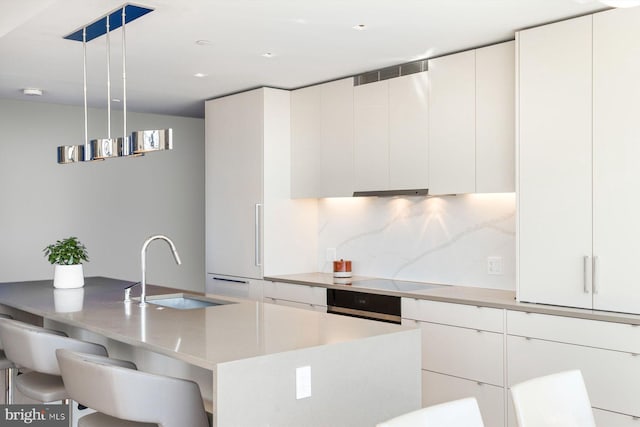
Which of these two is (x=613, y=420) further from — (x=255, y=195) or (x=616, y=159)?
(x=255, y=195)

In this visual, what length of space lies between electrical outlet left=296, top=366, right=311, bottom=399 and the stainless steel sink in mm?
1501

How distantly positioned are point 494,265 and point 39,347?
288 cm

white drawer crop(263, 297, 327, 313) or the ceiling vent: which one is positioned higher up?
the ceiling vent

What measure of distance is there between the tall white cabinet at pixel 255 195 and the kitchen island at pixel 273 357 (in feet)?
6.63

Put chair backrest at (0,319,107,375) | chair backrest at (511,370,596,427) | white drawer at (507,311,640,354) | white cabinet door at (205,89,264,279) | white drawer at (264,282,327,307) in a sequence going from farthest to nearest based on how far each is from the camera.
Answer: white cabinet door at (205,89,264,279) < white drawer at (264,282,327,307) < white drawer at (507,311,640,354) < chair backrest at (0,319,107,375) < chair backrest at (511,370,596,427)

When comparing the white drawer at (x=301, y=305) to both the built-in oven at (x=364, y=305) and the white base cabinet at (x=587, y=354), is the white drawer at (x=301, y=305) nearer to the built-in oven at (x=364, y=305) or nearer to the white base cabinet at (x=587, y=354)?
the built-in oven at (x=364, y=305)

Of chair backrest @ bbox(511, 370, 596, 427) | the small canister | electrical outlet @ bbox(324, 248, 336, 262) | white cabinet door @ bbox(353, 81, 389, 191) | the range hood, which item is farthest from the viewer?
electrical outlet @ bbox(324, 248, 336, 262)

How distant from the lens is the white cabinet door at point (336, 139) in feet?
16.4

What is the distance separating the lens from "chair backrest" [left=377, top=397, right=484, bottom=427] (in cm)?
161

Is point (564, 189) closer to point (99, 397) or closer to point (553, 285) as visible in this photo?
point (553, 285)

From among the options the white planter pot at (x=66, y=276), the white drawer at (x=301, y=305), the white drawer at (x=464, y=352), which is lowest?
the white drawer at (x=464, y=352)

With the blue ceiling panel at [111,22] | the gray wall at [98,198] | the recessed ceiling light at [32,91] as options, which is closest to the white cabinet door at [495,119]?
the blue ceiling panel at [111,22]

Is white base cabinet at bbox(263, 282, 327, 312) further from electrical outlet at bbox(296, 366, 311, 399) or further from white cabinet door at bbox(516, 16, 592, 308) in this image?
electrical outlet at bbox(296, 366, 311, 399)

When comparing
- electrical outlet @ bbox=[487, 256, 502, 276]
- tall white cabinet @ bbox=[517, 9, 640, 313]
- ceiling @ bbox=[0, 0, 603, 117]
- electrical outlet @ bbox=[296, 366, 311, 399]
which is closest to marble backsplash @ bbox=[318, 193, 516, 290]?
electrical outlet @ bbox=[487, 256, 502, 276]
